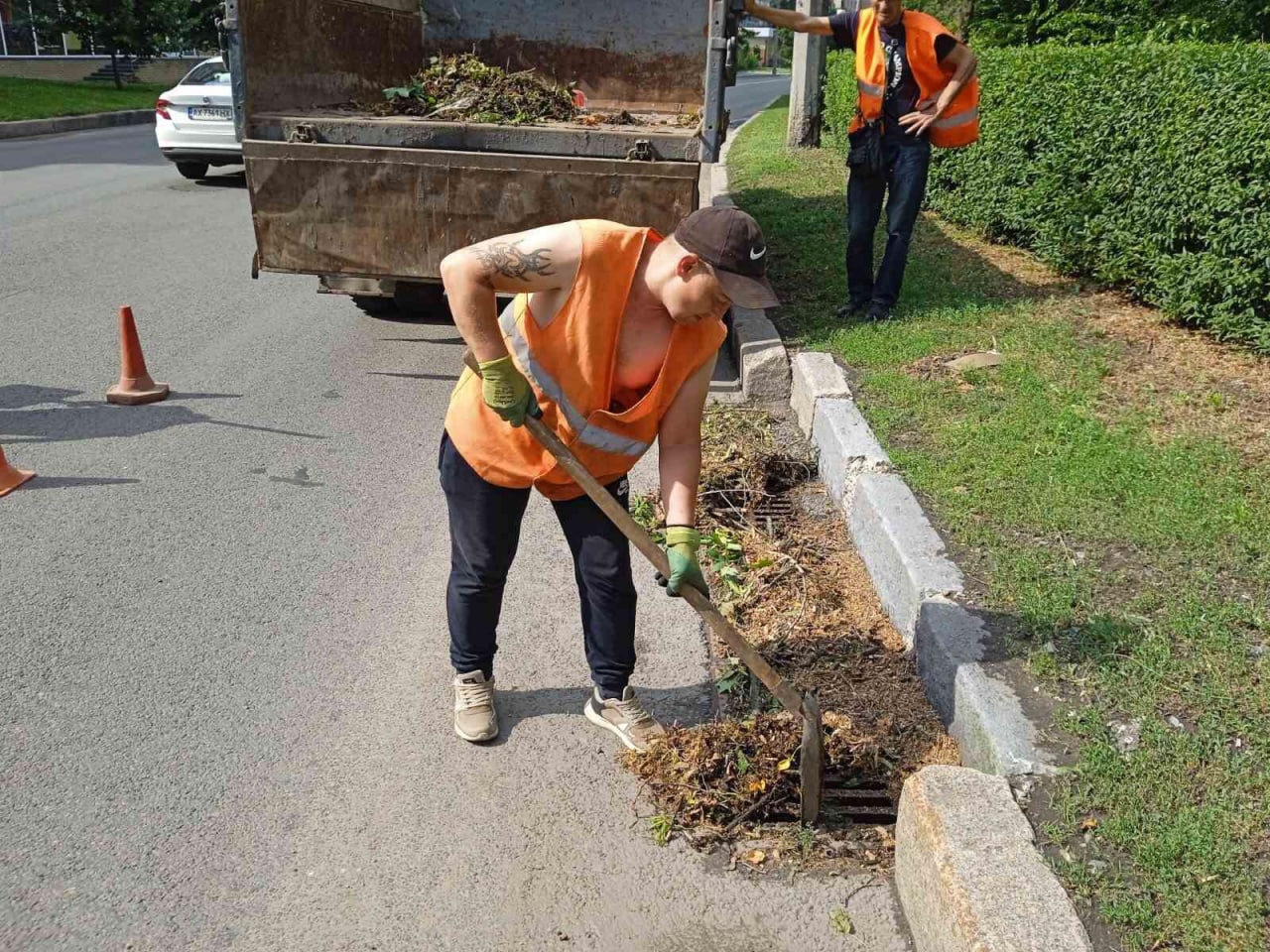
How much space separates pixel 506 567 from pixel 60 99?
81.9ft

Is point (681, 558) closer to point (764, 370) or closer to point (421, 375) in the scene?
point (764, 370)

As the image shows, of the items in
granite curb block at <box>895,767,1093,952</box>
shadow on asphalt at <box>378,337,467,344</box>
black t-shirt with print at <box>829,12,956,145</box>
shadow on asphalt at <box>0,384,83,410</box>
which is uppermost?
black t-shirt with print at <box>829,12,956,145</box>

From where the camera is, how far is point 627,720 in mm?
3223

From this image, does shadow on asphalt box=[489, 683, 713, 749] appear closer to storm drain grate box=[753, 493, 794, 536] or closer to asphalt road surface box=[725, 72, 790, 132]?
storm drain grate box=[753, 493, 794, 536]

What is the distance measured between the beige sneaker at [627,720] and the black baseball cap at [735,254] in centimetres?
127

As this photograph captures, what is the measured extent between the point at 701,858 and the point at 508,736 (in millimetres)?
716

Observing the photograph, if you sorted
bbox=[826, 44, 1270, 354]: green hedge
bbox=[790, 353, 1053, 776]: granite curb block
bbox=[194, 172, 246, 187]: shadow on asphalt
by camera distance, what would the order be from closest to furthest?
bbox=[790, 353, 1053, 776]: granite curb block, bbox=[826, 44, 1270, 354]: green hedge, bbox=[194, 172, 246, 187]: shadow on asphalt

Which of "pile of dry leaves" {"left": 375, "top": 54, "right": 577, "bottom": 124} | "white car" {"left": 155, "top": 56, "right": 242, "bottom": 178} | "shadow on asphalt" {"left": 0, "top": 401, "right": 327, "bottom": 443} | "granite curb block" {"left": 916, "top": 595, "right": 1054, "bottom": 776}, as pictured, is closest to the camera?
"granite curb block" {"left": 916, "top": 595, "right": 1054, "bottom": 776}

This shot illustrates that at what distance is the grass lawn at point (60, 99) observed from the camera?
20.8 m

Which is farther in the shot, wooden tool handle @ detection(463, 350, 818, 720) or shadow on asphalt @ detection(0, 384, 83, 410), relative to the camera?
shadow on asphalt @ detection(0, 384, 83, 410)

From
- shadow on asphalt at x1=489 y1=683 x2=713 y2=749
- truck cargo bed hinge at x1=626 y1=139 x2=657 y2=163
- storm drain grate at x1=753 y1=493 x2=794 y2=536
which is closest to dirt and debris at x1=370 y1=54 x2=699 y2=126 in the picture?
truck cargo bed hinge at x1=626 y1=139 x2=657 y2=163

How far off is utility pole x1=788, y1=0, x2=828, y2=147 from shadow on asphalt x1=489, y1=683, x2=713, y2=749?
13.1 meters

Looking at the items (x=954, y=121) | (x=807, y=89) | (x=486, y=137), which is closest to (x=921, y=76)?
(x=954, y=121)

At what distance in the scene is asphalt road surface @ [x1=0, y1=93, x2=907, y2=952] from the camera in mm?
2555
